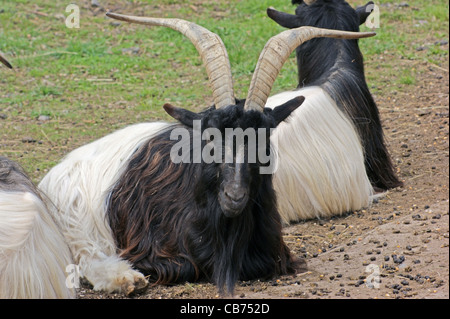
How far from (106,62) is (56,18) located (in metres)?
1.93

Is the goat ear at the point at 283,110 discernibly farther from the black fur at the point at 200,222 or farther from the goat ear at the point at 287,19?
the goat ear at the point at 287,19

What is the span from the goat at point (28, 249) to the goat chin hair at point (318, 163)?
2.43m

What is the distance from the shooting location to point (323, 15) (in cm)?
761

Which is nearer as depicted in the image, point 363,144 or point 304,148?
point 304,148

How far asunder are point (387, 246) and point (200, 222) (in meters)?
1.47

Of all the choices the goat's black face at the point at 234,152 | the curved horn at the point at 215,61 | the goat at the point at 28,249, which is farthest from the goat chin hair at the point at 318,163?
the goat at the point at 28,249

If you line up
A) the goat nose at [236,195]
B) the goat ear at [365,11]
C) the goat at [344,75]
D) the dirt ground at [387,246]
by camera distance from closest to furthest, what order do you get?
the goat nose at [236,195] < the dirt ground at [387,246] < the goat at [344,75] < the goat ear at [365,11]

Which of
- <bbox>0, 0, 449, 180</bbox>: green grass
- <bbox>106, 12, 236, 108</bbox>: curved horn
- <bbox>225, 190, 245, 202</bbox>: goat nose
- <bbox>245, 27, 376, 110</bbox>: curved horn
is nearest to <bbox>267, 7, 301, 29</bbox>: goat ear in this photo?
<bbox>245, 27, 376, 110</bbox>: curved horn

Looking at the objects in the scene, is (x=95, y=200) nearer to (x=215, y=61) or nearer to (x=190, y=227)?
(x=190, y=227)

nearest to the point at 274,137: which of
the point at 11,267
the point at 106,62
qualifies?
the point at 11,267

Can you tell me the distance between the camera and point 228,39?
Result: 38.4 feet

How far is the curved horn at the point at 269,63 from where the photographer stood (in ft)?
17.4

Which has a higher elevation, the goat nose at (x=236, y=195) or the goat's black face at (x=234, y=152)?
the goat's black face at (x=234, y=152)

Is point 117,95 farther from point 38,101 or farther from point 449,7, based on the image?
point 449,7
